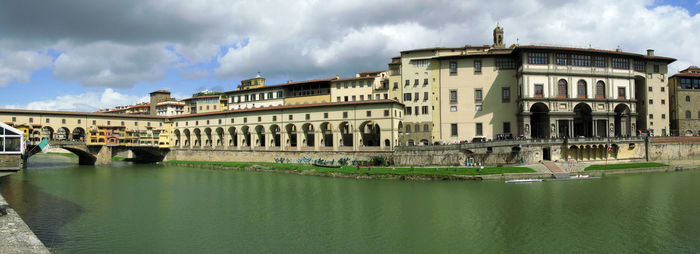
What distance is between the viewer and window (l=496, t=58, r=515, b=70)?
54969 millimetres

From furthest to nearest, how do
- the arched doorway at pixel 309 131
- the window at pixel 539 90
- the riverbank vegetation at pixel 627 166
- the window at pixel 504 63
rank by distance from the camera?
the arched doorway at pixel 309 131 → the window at pixel 504 63 → the window at pixel 539 90 → the riverbank vegetation at pixel 627 166

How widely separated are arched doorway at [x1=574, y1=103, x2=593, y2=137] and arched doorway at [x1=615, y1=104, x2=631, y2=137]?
3.68 m

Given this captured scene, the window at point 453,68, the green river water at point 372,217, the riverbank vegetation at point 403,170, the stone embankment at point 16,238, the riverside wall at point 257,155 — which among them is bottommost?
the green river water at point 372,217

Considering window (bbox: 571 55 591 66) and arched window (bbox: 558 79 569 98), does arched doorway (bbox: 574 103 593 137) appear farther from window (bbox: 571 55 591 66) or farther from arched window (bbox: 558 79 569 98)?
window (bbox: 571 55 591 66)

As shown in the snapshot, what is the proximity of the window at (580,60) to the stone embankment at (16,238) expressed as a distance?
187 feet

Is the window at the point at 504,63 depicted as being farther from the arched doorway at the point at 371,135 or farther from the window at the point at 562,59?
the arched doorway at the point at 371,135

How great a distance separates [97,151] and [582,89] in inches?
2932

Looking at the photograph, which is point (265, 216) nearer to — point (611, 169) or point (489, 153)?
point (489, 153)

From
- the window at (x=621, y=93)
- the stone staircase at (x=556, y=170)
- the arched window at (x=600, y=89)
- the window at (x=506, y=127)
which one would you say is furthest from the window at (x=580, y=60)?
the stone staircase at (x=556, y=170)

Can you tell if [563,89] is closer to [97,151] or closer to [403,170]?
[403,170]

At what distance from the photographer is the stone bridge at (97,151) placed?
60.6m

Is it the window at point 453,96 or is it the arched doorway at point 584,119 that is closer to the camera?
the arched doorway at point 584,119

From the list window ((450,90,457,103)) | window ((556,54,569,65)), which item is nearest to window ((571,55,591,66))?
window ((556,54,569,65))

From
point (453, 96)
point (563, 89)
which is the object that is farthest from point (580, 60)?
point (453, 96)
